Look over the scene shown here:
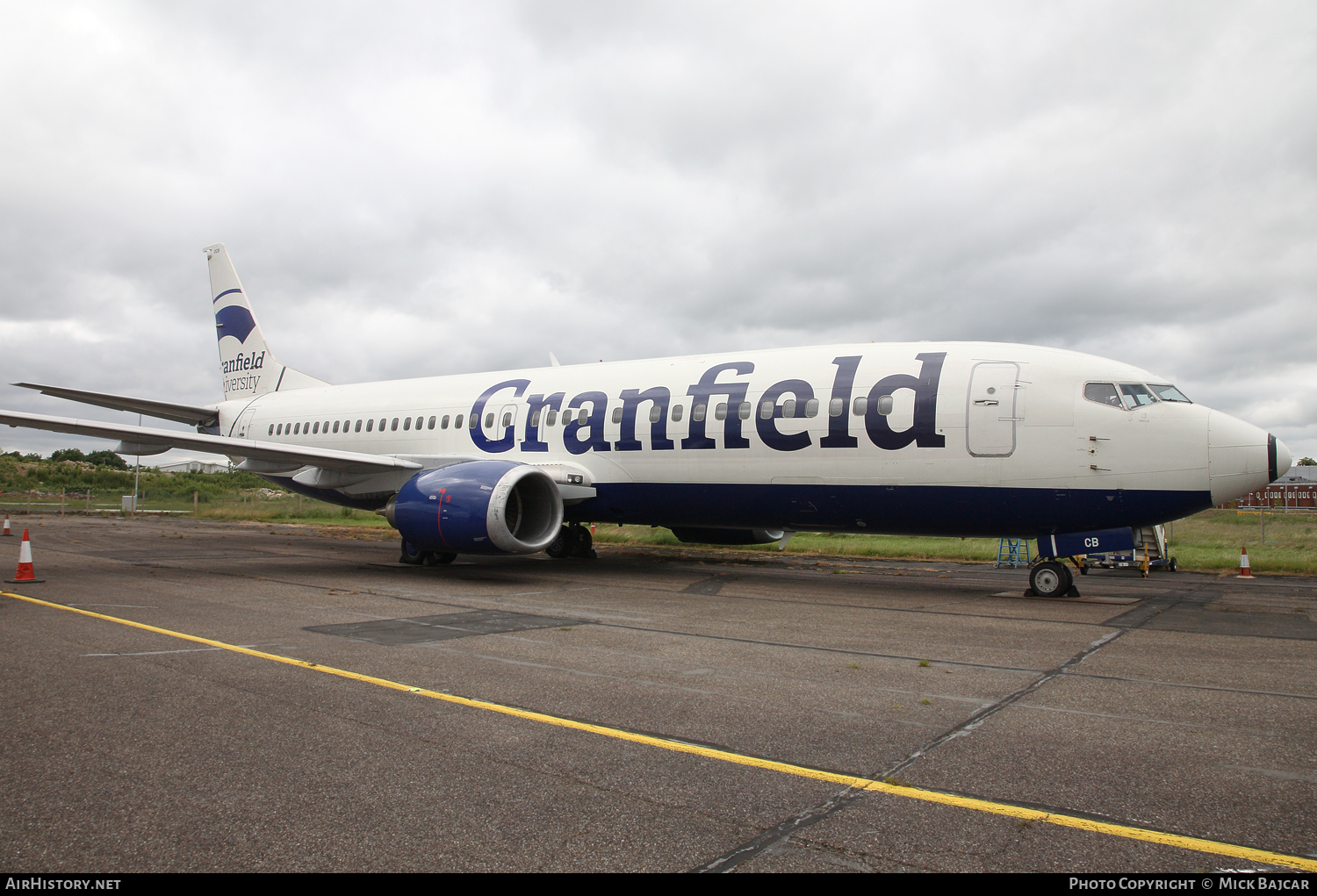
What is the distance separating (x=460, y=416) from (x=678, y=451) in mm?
5562

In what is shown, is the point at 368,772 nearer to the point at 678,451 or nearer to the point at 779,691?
the point at 779,691

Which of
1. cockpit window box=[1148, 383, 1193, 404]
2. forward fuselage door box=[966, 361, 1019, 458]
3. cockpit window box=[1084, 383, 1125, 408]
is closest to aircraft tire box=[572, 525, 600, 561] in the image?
forward fuselage door box=[966, 361, 1019, 458]

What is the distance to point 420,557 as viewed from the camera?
1491cm

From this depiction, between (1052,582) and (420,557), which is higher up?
(1052,582)

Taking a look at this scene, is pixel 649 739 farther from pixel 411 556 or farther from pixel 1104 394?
pixel 411 556

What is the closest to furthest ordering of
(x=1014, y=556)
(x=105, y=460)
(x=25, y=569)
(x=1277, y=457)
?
(x=1277, y=457) → (x=25, y=569) → (x=1014, y=556) → (x=105, y=460)

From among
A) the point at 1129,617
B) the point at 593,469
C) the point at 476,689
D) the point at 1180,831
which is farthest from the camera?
the point at 593,469

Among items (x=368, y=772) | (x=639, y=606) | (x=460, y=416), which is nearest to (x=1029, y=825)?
(x=368, y=772)

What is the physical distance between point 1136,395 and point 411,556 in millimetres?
12182

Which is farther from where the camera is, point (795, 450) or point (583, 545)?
point (583, 545)

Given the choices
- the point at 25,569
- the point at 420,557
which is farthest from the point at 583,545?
the point at 25,569

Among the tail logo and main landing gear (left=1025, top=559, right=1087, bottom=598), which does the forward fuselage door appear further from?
the tail logo

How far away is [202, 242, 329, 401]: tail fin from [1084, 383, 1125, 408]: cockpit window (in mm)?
18585

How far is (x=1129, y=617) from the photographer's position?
899cm
